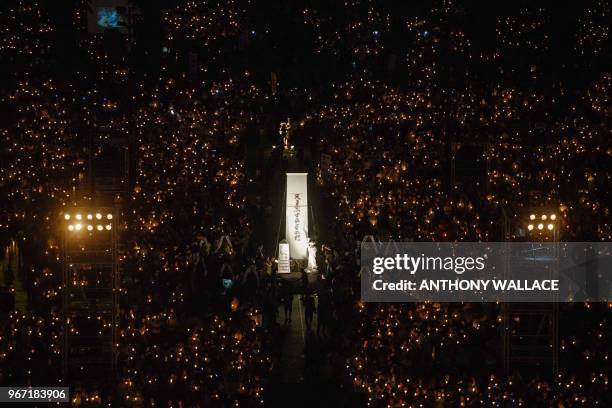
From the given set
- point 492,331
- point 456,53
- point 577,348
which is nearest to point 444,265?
point 492,331

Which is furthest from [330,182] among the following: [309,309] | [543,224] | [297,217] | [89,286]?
[89,286]

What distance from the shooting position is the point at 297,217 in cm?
1734

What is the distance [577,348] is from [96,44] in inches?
480

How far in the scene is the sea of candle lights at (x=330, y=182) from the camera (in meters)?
9.22

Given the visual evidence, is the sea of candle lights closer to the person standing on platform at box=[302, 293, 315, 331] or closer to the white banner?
the person standing on platform at box=[302, 293, 315, 331]

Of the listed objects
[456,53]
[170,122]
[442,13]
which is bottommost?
[170,122]

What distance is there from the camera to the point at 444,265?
11789 millimetres

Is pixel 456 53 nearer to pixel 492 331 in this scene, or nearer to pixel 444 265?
pixel 444 265

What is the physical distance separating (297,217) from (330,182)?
2.17 metres

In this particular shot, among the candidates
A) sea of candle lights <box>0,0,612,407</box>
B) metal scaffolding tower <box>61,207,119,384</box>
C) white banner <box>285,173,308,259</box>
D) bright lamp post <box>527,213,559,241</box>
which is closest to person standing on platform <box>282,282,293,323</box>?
sea of candle lights <box>0,0,612,407</box>

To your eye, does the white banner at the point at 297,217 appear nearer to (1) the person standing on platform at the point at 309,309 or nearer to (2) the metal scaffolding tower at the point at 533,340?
(1) the person standing on platform at the point at 309,309

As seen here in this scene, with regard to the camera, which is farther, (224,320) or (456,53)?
(456,53)

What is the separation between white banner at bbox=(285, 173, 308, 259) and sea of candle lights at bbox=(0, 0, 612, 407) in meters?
0.91

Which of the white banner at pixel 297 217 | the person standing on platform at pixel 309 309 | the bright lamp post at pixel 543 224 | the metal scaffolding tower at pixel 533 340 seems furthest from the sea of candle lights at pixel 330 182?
the white banner at pixel 297 217
